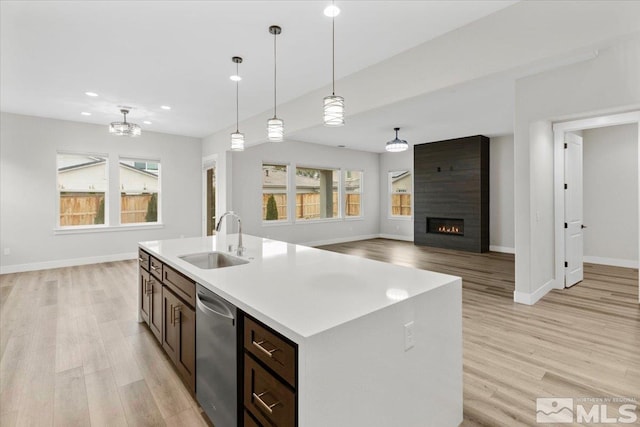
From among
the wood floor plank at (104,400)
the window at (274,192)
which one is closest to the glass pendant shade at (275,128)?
the wood floor plank at (104,400)

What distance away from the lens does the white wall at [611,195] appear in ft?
18.4

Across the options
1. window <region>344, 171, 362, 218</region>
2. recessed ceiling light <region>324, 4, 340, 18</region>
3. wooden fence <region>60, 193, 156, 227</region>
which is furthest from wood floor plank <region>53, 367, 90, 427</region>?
window <region>344, 171, 362, 218</region>

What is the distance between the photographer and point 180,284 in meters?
2.16

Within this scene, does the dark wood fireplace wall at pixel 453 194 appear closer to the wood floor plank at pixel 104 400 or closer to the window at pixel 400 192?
the window at pixel 400 192

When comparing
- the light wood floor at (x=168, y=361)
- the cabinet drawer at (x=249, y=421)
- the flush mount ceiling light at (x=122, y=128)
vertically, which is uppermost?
the flush mount ceiling light at (x=122, y=128)

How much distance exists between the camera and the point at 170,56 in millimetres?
3402

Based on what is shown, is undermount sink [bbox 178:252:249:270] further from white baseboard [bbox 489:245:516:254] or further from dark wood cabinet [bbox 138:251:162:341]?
white baseboard [bbox 489:245:516:254]

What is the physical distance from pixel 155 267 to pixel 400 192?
26.7 feet

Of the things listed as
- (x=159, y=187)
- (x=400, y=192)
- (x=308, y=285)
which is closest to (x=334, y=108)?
(x=308, y=285)

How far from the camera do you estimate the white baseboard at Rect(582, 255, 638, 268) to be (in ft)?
18.4

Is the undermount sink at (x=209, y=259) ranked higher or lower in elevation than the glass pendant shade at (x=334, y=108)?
lower

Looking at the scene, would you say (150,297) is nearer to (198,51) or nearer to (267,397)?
(267,397)

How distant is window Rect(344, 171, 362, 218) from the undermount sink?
6763 millimetres

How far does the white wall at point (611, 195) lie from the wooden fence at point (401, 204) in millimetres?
4229
